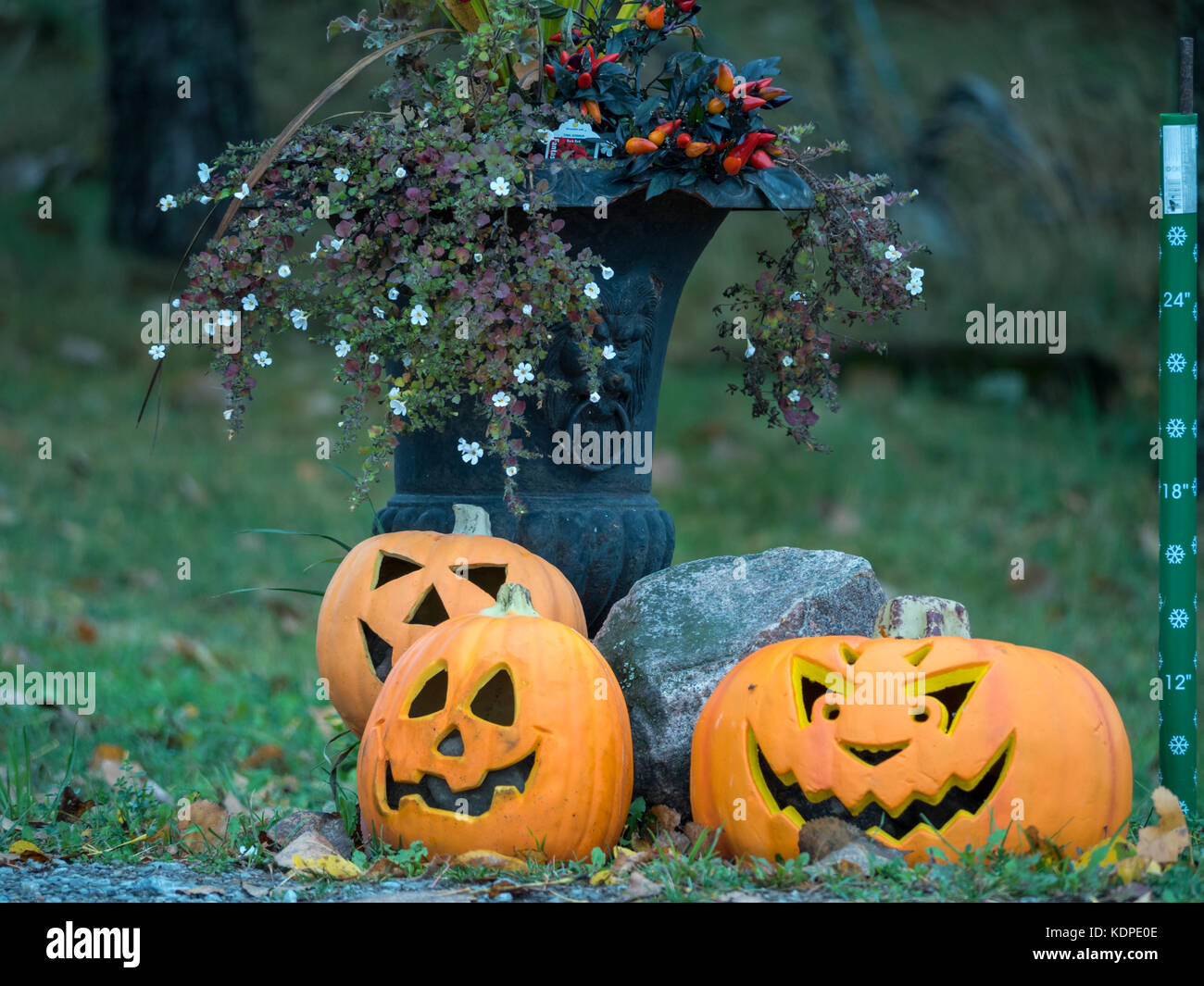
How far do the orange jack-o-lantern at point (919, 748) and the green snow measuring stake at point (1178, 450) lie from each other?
0.38 m

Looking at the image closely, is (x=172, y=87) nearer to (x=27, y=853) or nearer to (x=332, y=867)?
(x=27, y=853)

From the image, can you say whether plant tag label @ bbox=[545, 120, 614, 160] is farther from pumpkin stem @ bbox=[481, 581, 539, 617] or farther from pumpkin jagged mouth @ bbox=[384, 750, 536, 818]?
pumpkin jagged mouth @ bbox=[384, 750, 536, 818]

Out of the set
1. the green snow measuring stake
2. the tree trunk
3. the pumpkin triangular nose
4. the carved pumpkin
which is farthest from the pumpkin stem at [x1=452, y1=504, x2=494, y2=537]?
the tree trunk

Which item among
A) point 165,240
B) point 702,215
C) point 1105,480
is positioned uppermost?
point 165,240

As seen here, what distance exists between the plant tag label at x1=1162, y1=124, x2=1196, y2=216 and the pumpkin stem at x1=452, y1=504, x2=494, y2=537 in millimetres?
1511

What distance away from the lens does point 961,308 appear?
8242 mm

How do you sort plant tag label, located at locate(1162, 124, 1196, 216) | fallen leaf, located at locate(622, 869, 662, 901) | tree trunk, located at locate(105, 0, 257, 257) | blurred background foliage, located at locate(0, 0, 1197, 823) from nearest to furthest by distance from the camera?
1. fallen leaf, located at locate(622, 869, 662, 901)
2. plant tag label, located at locate(1162, 124, 1196, 216)
3. blurred background foliage, located at locate(0, 0, 1197, 823)
4. tree trunk, located at locate(105, 0, 257, 257)

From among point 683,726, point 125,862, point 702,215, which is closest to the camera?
point 125,862

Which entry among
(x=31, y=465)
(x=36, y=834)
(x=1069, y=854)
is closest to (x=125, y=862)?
(x=36, y=834)

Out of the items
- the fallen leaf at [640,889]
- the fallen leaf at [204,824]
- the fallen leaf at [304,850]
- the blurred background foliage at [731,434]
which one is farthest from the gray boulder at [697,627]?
the blurred background foliage at [731,434]

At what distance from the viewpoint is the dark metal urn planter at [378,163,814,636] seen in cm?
282

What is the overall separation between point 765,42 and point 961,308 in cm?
520

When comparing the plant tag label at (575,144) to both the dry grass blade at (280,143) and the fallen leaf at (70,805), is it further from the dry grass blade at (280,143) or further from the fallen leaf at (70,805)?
the fallen leaf at (70,805)
